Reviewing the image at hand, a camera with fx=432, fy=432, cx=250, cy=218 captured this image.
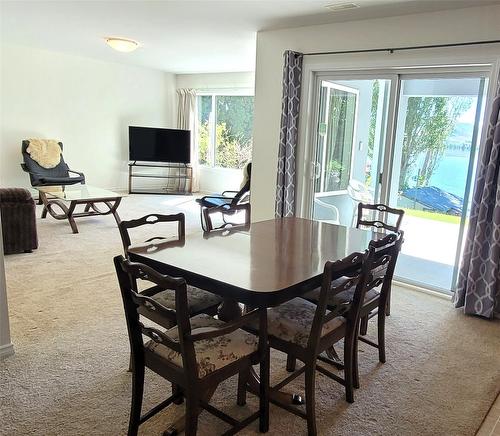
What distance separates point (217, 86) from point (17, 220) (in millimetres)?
5059

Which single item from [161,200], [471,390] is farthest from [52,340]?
[161,200]

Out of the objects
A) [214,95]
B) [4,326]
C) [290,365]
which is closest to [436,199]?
[290,365]

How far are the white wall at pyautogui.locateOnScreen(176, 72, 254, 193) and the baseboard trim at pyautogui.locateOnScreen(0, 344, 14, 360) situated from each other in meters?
6.09

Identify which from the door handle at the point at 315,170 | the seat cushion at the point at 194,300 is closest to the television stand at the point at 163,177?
the door handle at the point at 315,170

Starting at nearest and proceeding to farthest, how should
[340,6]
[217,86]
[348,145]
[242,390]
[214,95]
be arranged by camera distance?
[242,390] → [340,6] → [348,145] → [217,86] → [214,95]

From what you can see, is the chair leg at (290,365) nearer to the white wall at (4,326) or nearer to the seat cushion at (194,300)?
the seat cushion at (194,300)

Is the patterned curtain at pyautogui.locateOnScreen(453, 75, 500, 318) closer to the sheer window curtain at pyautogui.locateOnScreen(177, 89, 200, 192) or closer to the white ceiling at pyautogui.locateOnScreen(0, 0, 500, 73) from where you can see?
the white ceiling at pyautogui.locateOnScreen(0, 0, 500, 73)

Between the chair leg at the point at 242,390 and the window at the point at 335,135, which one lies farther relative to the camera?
the window at the point at 335,135

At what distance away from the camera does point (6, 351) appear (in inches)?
101

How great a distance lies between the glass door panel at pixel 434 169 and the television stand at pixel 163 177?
5270mm

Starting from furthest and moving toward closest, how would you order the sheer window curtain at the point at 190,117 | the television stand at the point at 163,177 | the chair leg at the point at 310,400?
the sheer window curtain at the point at 190,117, the television stand at the point at 163,177, the chair leg at the point at 310,400

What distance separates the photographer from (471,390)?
2414mm

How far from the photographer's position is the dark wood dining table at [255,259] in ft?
5.94

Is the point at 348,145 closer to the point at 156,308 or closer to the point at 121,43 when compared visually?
the point at 121,43
